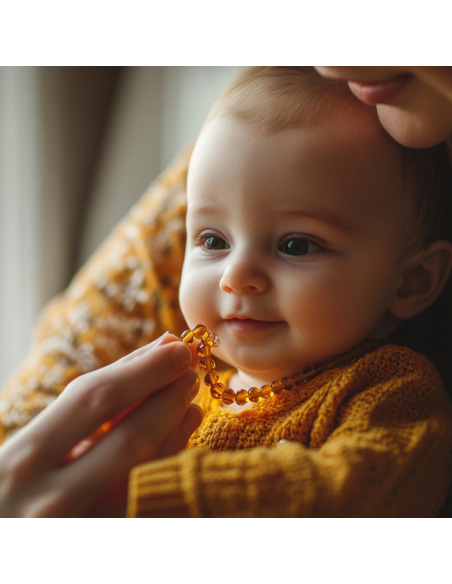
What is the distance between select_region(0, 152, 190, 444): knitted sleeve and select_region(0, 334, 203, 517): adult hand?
1.44ft

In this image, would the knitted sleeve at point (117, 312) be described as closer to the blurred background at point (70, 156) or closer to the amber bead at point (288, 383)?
the amber bead at point (288, 383)

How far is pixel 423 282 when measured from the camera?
0.76 m

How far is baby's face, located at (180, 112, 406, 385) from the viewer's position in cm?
65

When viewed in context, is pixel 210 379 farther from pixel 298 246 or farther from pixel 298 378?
pixel 298 246

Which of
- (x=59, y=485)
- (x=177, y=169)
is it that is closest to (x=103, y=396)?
(x=59, y=485)

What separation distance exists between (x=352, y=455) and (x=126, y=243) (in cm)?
75

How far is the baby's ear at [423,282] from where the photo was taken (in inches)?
29.5

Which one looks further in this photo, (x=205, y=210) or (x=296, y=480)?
(x=205, y=210)

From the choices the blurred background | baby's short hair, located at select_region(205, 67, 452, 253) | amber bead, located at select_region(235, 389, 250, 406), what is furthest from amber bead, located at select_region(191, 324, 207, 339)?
the blurred background

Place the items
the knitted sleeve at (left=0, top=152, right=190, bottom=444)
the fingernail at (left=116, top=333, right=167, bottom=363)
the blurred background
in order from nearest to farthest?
the fingernail at (left=116, top=333, right=167, bottom=363) < the knitted sleeve at (left=0, top=152, right=190, bottom=444) < the blurred background

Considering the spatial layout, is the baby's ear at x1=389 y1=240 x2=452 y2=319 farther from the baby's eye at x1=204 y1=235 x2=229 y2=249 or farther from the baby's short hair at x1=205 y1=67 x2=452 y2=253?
the baby's eye at x1=204 y1=235 x2=229 y2=249

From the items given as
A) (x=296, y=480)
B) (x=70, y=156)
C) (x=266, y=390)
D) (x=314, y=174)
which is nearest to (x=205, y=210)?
(x=314, y=174)

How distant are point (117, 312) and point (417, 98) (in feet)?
2.33
